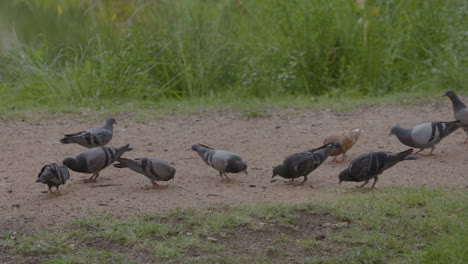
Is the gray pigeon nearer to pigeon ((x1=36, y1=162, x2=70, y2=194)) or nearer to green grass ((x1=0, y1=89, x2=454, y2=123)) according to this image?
green grass ((x1=0, y1=89, x2=454, y2=123))

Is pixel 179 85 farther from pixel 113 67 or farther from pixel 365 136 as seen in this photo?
pixel 365 136

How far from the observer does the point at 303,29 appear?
10.3m

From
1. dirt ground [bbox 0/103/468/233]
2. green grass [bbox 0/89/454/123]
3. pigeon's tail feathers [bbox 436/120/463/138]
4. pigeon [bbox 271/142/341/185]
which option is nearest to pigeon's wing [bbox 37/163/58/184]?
dirt ground [bbox 0/103/468/233]

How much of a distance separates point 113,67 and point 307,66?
9.78 ft

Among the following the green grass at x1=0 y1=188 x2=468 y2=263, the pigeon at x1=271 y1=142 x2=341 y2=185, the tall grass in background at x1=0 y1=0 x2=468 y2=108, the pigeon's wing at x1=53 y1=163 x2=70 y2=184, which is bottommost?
the green grass at x1=0 y1=188 x2=468 y2=263

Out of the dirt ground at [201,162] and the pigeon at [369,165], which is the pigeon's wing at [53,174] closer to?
the dirt ground at [201,162]

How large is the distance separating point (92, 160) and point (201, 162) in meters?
1.41

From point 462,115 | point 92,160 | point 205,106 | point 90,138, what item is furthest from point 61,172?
point 462,115

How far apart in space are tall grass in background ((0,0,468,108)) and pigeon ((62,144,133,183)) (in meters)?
3.99

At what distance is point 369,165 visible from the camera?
559 centimetres

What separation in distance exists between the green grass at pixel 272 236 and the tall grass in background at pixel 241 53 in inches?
206

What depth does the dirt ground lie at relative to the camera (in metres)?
5.33

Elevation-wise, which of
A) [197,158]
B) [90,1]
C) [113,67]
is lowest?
[197,158]

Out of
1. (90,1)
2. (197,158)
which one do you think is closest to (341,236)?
(197,158)
